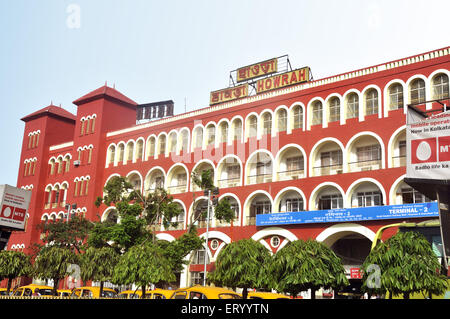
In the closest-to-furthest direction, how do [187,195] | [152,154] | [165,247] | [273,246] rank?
[165,247], [273,246], [187,195], [152,154]

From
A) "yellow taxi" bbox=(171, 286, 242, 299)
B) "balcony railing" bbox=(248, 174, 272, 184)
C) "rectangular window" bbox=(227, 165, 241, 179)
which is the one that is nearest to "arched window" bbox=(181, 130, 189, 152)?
"rectangular window" bbox=(227, 165, 241, 179)

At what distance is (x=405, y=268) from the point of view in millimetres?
15461

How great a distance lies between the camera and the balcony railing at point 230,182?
39.0 metres

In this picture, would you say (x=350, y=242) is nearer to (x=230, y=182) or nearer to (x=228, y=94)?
(x=230, y=182)

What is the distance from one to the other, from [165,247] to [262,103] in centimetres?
1401

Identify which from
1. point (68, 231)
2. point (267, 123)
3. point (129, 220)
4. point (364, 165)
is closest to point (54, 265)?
point (129, 220)

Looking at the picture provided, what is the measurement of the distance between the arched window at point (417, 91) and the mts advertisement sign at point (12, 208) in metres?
24.2

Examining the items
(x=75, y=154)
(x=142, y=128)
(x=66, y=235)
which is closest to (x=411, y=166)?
(x=66, y=235)

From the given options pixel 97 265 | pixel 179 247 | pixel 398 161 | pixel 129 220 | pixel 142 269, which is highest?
pixel 398 161

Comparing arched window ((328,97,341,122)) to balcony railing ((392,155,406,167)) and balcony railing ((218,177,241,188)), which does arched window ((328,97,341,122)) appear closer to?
balcony railing ((392,155,406,167))

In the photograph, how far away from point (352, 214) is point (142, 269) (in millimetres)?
15266

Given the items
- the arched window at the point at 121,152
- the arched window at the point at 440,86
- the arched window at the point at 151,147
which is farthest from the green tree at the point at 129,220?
the arched window at the point at 440,86

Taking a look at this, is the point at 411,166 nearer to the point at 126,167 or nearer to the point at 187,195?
the point at 187,195

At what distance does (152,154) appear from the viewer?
45.4 m
